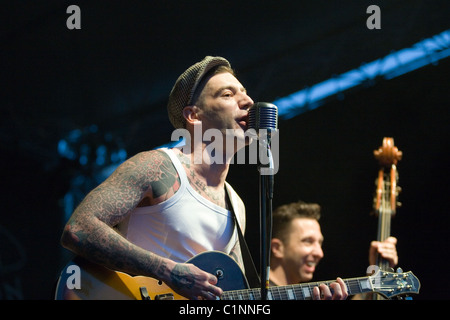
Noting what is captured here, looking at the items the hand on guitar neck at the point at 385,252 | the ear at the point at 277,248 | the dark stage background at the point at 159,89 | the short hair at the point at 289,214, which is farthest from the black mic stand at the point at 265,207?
the ear at the point at 277,248

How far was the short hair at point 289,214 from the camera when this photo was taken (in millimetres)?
5075

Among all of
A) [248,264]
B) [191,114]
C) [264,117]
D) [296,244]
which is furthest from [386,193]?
[264,117]

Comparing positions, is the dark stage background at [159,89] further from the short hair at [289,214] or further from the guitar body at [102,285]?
the guitar body at [102,285]

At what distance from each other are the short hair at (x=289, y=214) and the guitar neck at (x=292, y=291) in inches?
84.3

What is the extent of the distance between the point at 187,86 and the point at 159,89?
5.76 ft

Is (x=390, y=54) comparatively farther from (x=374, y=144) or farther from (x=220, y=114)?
(x=220, y=114)

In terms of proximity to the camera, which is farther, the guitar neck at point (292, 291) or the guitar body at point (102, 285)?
the guitar neck at point (292, 291)

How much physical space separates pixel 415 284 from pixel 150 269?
1555mm

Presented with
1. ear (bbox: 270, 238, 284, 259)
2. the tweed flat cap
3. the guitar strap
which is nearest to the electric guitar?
the guitar strap

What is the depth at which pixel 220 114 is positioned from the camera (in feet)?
10.1

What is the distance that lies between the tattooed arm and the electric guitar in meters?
0.05

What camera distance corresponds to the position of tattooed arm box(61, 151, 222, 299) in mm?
2404

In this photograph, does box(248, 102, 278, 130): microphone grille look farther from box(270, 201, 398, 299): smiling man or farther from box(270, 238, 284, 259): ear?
box(270, 238, 284, 259): ear

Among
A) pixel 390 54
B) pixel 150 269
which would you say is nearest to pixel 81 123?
pixel 150 269
